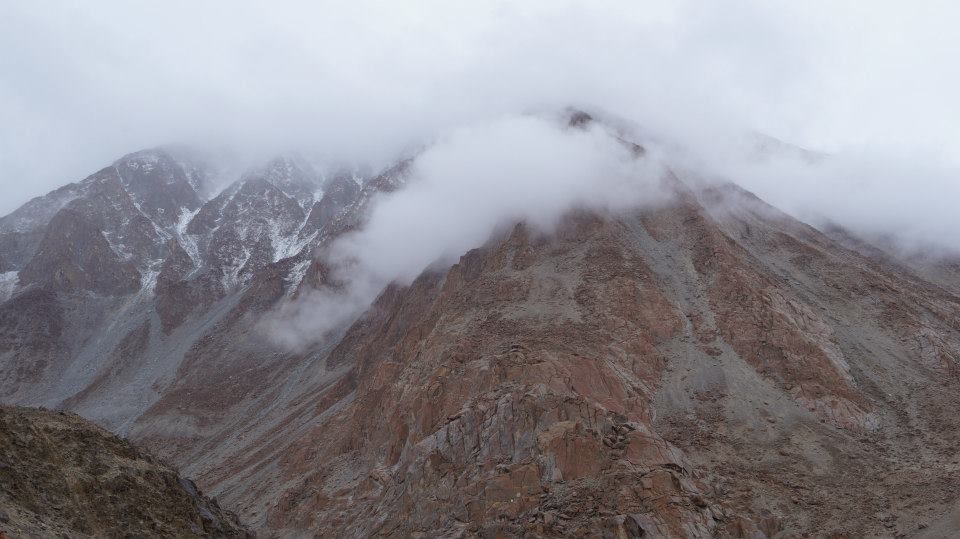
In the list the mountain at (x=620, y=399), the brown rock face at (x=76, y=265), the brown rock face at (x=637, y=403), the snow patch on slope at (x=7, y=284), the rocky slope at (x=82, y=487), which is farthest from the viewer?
the snow patch on slope at (x=7, y=284)

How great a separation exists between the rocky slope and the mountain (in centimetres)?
1781

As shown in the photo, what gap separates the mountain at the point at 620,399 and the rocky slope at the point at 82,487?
58.4 ft

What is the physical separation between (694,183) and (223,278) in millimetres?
127416

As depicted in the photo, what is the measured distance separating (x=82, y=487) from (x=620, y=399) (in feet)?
131

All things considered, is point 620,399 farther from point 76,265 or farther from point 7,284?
point 7,284

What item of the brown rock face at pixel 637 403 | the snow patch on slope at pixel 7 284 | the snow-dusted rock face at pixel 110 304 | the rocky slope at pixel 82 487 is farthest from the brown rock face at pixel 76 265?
the rocky slope at pixel 82 487

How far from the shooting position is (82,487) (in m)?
29.8

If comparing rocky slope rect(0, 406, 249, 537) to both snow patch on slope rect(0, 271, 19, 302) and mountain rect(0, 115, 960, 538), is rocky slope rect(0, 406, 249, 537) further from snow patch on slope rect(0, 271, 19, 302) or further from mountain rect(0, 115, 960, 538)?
snow patch on slope rect(0, 271, 19, 302)

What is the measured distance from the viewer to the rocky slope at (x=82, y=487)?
26.5 m

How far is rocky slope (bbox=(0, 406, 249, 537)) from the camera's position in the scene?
2645 centimetres

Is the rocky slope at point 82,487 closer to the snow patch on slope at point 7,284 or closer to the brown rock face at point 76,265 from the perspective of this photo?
the brown rock face at point 76,265

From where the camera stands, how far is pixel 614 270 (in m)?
79.2

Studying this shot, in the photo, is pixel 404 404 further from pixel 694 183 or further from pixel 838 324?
pixel 694 183

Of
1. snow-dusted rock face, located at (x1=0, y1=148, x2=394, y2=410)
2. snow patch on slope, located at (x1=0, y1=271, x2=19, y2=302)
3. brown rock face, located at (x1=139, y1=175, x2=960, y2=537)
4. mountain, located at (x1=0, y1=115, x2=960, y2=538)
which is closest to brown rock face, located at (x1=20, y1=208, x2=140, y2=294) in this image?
snow-dusted rock face, located at (x1=0, y1=148, x2=394, y2=410)
